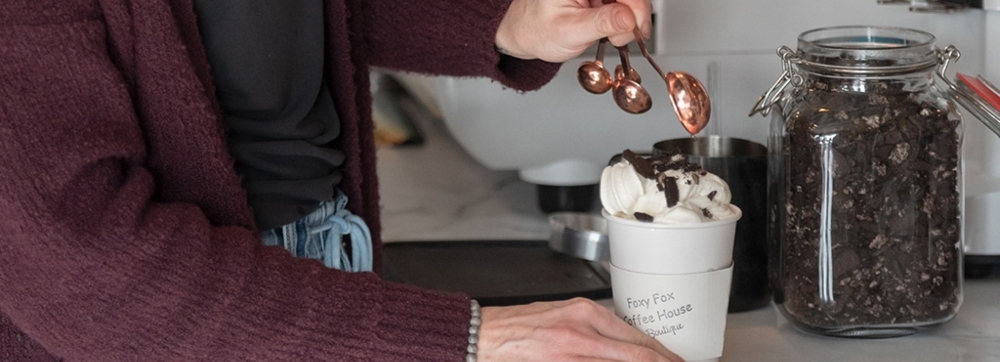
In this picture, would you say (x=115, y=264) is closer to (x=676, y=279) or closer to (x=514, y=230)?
(x=676, y=279)

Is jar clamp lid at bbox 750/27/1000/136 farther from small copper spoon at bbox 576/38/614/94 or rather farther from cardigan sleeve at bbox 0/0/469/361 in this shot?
cardigan sleeve at bbox 0/0/469/361

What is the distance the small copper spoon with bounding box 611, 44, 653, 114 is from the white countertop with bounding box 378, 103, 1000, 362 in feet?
0.65

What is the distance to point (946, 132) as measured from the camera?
788mm

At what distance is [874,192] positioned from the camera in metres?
0.79

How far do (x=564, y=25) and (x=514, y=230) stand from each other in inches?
16.6

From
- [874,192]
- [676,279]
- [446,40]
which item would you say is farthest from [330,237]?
[874,192]

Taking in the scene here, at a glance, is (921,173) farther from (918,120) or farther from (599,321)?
(599,321)

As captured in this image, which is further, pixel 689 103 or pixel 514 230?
pixel 514 230

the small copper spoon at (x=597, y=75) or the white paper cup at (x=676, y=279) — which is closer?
the white paper cup at (x=676, y=279)

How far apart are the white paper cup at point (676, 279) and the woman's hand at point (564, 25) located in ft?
0.52

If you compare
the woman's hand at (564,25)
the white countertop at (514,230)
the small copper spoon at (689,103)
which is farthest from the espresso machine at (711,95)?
the small copper spoon at (689,103)

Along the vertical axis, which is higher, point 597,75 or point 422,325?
point 597,75

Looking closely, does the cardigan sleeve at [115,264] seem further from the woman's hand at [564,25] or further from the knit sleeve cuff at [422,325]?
the woman's hand at [564,25]

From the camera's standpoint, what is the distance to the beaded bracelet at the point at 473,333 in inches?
24.8
